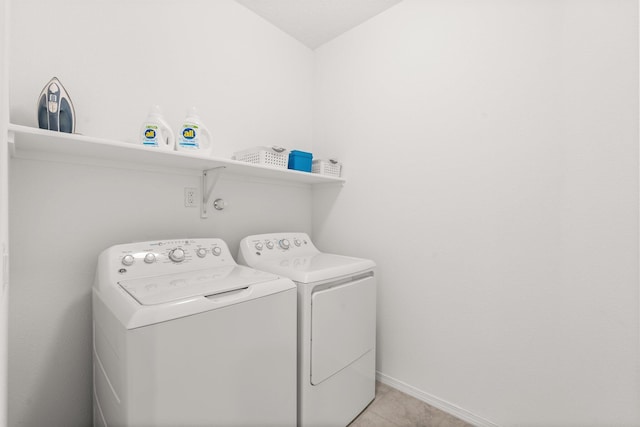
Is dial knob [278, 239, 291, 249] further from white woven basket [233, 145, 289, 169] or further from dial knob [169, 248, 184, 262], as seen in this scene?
dial knob [169, 248, 184, 262]

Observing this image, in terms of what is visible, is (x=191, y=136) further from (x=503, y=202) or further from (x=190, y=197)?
(x=503, y=202)

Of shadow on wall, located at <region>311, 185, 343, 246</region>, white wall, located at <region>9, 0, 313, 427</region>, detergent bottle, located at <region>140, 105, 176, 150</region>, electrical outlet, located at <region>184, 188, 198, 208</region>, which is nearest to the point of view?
white wall, located at <region>9, 0, 313, 427</region>

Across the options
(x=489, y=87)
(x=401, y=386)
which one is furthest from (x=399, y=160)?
(x=401, y=386)

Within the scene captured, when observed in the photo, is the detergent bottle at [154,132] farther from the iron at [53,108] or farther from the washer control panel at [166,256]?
the washer control panel at [166,256]

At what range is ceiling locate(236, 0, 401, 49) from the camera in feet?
6.57

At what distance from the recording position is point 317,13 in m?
2.09

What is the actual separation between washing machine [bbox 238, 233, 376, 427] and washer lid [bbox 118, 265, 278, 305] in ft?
0.76

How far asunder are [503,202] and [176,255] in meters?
1.73

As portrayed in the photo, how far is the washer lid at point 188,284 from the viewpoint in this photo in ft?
3.37

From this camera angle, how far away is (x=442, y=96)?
5.81 ft

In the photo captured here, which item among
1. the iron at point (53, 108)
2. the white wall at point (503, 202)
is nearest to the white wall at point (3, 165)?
the iron at point (53, 108)

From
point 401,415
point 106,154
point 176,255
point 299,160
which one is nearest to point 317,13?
point 299,160

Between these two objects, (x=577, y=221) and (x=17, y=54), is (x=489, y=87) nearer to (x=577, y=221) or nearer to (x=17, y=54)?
(x=577, y=221)

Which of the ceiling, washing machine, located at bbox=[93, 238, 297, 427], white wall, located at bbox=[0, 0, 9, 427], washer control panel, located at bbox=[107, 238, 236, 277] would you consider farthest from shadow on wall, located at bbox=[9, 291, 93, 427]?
the ceiling
